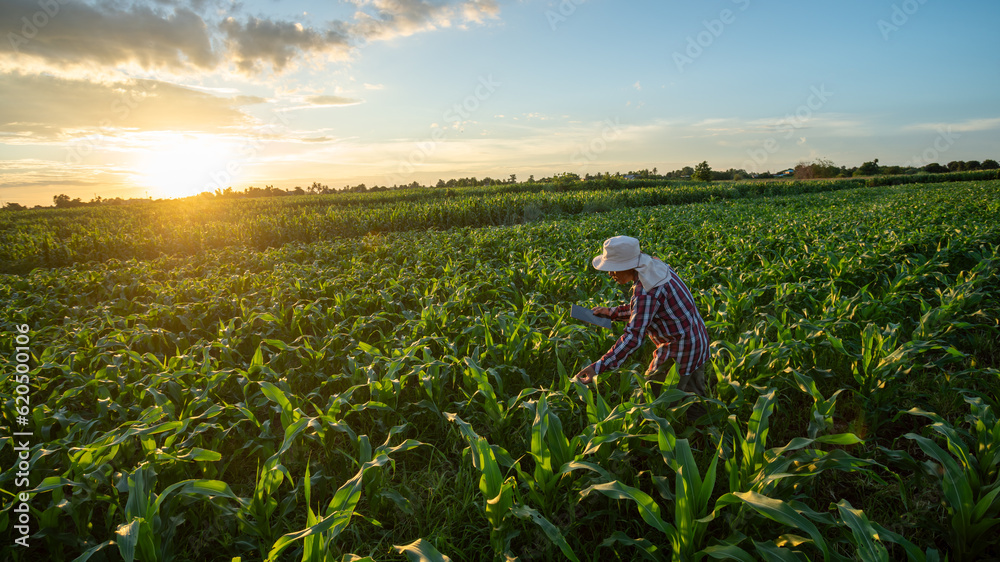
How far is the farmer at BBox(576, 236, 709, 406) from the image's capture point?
8.97 feet

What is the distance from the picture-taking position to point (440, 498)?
8.57 ft

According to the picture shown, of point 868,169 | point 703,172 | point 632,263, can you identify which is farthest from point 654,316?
point 868,169

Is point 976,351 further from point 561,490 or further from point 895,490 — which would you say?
point 561,490

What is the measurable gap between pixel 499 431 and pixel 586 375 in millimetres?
730

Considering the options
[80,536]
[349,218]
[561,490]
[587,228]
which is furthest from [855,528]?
[349,218]

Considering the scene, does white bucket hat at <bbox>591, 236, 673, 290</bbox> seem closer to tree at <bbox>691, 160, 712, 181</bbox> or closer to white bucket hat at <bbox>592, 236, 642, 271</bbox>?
white bucket hat at <bbox>592, 236, 642, 271</bbox>

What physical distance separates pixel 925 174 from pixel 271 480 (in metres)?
77.7

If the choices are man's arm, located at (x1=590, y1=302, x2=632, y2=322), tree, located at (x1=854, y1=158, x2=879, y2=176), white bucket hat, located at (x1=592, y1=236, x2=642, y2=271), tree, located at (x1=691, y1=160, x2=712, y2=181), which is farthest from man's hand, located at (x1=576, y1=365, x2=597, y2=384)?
Result: tree, located at (x1=854, y1=158, x2=879, y2=176)

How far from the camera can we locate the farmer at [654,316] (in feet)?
8.97

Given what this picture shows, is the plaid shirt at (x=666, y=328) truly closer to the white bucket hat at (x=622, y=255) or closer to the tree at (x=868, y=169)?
the white bucket hat at (x=622, y=255)

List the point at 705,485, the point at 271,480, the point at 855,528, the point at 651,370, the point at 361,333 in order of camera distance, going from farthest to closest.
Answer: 1. the point at 361,333
2. the point at 651,370
3. the point at 271,480
4. the point at 705,485
5. the point at 855,528

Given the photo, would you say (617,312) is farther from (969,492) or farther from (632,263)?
(969,492)

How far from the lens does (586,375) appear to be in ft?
9.07

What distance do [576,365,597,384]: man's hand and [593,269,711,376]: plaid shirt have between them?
0.10 feet
